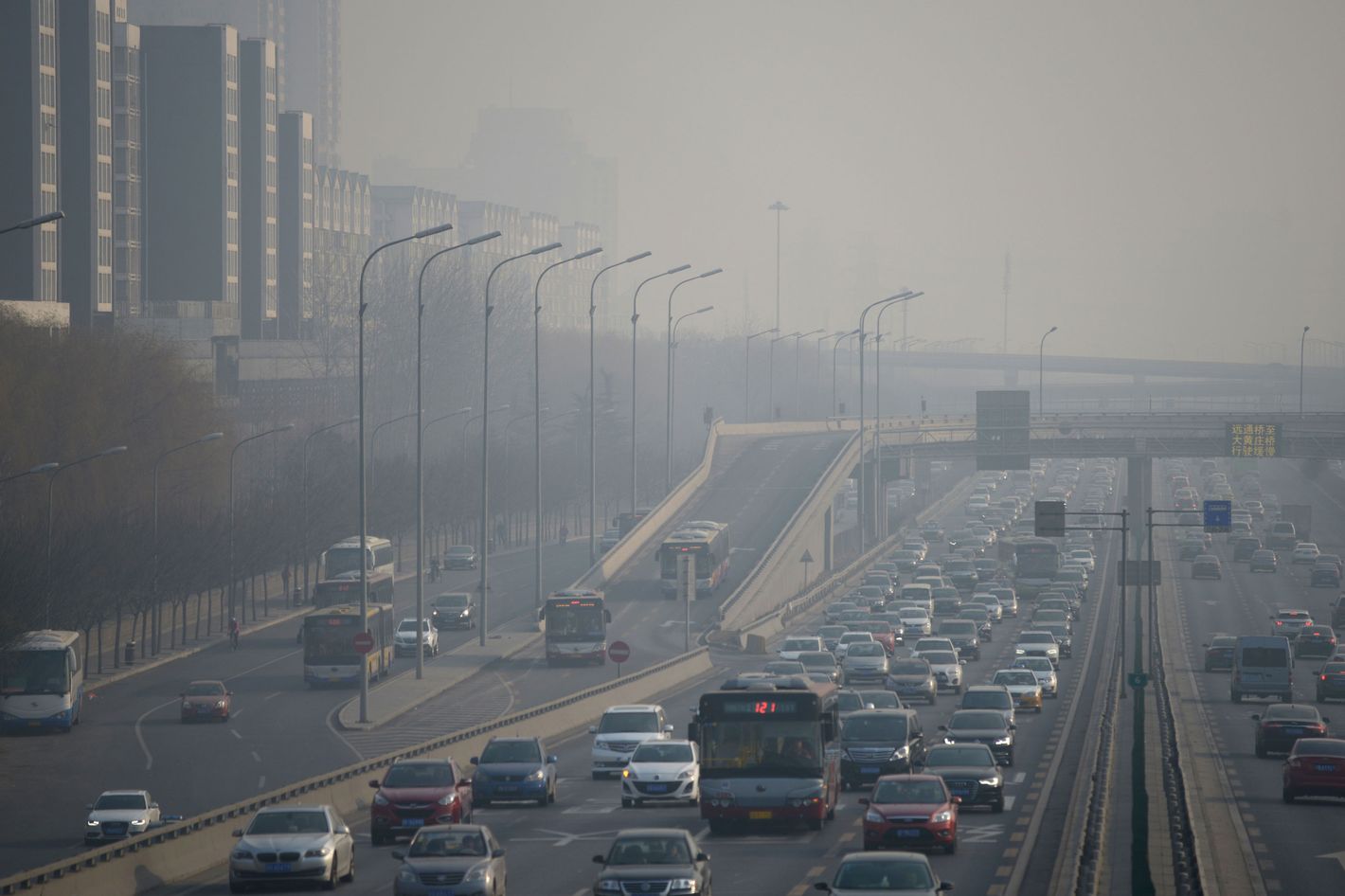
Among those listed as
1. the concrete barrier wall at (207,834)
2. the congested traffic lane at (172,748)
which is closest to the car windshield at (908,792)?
the concrete barrier wall at (207,834)

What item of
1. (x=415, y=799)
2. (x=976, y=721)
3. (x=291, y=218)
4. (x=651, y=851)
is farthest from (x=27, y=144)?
(x=651, y=851)

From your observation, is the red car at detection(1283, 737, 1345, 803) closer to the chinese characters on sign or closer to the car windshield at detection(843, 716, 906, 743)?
the car windshield at detection(843, 716, 906, 743)

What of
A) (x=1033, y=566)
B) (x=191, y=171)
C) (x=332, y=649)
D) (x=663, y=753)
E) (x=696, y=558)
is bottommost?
(x=332, y=649)

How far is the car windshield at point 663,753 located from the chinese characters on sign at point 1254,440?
87407mm

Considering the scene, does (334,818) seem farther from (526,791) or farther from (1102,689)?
(1102,689)

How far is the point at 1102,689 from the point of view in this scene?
63500 mm

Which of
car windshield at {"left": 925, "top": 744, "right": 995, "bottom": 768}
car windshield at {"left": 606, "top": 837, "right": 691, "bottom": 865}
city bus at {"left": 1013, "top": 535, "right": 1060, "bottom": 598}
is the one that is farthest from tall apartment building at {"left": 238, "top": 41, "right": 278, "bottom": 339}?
car windshield at {"left": 606, "top": 837, "right": 691, "bottom": 865}

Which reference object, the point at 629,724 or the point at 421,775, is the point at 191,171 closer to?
the point at 629,724

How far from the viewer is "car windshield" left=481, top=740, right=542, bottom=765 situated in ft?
124

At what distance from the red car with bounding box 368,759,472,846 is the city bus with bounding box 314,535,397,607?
128 feet

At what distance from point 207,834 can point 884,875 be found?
12.7 m

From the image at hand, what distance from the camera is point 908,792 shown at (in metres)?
29.9

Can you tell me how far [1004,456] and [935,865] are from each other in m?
94.7

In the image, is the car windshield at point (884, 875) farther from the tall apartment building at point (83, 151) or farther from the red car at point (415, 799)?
the tall apartment building at point (83, 151)
